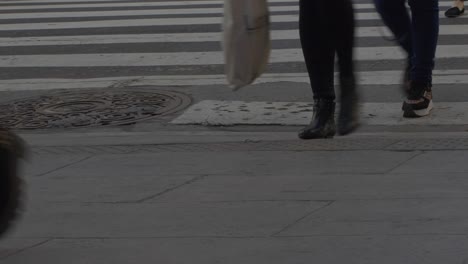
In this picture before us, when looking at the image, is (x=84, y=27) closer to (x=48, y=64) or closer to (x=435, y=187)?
(x=48, y=64)

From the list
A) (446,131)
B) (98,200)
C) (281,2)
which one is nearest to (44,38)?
(281,2)

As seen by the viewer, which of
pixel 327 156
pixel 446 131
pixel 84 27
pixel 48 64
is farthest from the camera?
pixel 84 27

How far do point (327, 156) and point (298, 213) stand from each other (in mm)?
1129

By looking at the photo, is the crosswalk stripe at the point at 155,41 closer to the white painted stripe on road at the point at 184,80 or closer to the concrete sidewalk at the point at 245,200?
the white painted stripe on road at the point at 184,80

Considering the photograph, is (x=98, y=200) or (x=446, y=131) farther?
(x=446, y=131)

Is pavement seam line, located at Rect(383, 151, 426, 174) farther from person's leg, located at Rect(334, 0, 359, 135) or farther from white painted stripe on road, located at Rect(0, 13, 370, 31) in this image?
white painted stripe on road, located at Rect(0, 13, 370, 31)

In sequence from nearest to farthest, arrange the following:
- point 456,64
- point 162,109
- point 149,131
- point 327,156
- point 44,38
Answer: point 327,156 < point 149,131 < point 162,109 < point 456,64 < point 44,38

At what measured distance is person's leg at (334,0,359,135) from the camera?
16.0 ft

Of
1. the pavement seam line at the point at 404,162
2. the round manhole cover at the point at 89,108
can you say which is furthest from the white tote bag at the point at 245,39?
the round manhole cover at the point at 89,108

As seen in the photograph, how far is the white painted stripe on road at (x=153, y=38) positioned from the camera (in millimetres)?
9523

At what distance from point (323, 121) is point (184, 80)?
8.52ft

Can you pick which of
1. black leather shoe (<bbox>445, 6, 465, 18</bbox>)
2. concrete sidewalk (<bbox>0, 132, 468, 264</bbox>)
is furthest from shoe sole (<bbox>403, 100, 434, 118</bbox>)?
black leather shoe (<bbox>445, 6, 465, 18</bbox>)

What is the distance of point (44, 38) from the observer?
1028cm

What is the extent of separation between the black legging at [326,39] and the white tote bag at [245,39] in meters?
0.38
